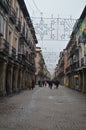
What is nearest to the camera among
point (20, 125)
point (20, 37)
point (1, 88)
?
point (20, 125)

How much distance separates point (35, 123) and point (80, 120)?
5.79 ft

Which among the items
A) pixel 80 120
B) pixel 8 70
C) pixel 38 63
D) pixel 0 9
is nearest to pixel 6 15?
pixel 0 9

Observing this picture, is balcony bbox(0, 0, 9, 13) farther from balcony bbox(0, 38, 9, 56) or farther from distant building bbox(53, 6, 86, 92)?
distant building bbox(53, 6, 86, 92)

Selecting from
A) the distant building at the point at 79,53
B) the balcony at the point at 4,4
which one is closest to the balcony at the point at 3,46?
the balcony at the point at 4,4

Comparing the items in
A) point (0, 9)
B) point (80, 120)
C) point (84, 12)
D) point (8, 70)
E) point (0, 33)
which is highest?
point (84, 12)

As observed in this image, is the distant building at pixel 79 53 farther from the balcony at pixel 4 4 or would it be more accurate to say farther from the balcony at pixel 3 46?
the balcony at pixel 3 46

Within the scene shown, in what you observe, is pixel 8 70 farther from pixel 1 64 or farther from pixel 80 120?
pixel 80 120

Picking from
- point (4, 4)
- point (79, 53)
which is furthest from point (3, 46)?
point (79, 53)

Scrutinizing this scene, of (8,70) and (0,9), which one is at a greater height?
(0,9)

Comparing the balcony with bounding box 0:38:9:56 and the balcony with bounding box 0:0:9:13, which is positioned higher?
the balcony with bounding box 0:0:9:13

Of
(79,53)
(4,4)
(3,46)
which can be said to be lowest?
(3,46)

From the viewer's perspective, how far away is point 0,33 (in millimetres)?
20031

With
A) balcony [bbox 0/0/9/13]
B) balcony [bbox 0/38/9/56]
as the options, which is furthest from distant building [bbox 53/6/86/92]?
balcony [bbox 0/38/9/56]

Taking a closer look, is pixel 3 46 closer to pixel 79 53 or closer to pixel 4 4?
pixel 4 4
